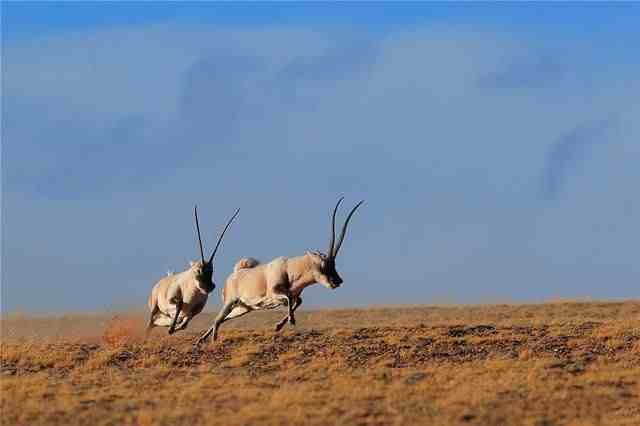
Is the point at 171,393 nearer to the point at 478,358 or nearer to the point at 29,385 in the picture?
the point at 29,385

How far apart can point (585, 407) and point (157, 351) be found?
9031mm

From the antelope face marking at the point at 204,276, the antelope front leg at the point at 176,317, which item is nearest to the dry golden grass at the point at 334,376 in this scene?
the antelope front leg at the point at 176,317

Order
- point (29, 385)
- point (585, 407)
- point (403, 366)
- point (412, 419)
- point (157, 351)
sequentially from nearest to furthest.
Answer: point (412, 419), point (585, 407), point (29, 385), point (403, 366), point (157, 351)

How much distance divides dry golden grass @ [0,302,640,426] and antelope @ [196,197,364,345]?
1.77ft

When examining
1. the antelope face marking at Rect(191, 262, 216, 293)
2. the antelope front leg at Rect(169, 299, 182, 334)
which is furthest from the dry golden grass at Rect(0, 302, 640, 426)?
the antelope face marking at Rect(191, 262, 216, 293)

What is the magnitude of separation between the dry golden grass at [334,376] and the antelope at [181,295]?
523mm

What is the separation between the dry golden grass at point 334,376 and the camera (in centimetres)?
1642

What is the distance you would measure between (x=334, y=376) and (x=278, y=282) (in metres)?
4.08

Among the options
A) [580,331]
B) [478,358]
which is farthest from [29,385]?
[580,331]

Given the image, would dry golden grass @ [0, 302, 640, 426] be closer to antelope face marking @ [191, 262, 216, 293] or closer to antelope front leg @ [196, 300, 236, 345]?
antelope front leg @ [196, 300, 236, 345]

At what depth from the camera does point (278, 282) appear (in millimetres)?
23656

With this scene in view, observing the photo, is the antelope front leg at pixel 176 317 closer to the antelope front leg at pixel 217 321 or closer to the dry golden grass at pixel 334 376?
the dry golden grass at pixel 334 376

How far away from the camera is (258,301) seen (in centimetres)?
2405

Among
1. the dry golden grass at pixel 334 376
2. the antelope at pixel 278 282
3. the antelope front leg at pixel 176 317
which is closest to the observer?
the dry golden grass at pixel 334 376
